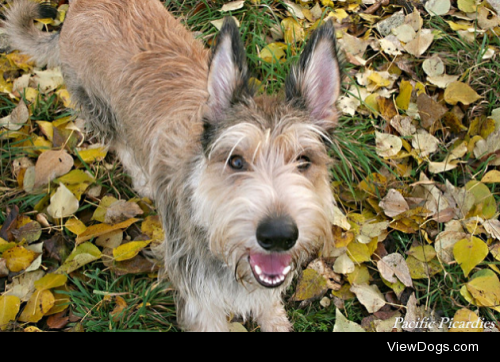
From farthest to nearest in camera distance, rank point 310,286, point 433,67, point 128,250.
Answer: point 433,67 → point 128,250 → point 310,286

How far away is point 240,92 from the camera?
8.33ft

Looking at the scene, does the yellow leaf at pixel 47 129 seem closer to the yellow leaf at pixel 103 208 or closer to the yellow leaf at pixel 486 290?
the yellow leaf at pixel 103 208

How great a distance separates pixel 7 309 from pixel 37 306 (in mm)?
212

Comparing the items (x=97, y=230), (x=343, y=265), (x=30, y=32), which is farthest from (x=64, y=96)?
(x=343, y=265)

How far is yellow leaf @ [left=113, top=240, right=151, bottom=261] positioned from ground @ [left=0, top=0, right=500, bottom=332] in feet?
0.04

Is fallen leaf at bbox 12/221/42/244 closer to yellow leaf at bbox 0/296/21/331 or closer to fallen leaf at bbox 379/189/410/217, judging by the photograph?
yellow leaf at bbox 0/296/21/331

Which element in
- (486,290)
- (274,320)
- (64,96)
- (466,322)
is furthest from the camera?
(64,96)

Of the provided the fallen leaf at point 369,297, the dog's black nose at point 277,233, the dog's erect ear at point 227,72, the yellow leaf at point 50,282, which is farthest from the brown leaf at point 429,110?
the yellow leaf at point 50,282

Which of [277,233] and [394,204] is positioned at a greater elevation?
[277,233]

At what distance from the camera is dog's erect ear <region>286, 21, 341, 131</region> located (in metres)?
2.37

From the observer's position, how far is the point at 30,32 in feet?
14.1

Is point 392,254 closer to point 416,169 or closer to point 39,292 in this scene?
point 416,169

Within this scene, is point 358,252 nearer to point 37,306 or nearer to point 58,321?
point 58,321
